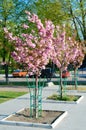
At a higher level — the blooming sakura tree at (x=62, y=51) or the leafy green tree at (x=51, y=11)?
the leafy green tree at (x=51, y=11)

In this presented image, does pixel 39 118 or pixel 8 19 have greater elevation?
pixel 8 19

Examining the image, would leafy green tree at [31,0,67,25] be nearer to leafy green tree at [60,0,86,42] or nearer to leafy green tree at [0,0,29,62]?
leafy green tree at [60,0,86,42]

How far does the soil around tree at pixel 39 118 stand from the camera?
13.6 metres

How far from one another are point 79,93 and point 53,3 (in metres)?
13.3

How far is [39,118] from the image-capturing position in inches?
551

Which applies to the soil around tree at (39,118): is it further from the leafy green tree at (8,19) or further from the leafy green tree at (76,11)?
the leafy green tree at (76,11)

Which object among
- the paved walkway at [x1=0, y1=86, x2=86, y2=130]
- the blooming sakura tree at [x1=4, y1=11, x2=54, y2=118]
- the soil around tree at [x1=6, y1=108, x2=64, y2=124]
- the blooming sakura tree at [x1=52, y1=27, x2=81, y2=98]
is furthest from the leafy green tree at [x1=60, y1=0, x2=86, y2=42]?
the blooming sakura tree at [x1=4, y1=11, x2=54, y2=118]

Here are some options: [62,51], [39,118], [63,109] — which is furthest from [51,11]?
[39,118]

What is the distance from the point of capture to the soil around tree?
536 inches

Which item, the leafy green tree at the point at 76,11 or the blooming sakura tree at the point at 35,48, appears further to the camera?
the leafy green tree at the point at 76,11

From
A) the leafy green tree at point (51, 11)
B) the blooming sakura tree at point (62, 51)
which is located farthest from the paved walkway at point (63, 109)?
the leafy green tree at point (51, 11)

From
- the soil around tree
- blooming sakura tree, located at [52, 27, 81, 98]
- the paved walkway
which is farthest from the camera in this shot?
blooming sakura tree, located at [52, 27, 81, 98]

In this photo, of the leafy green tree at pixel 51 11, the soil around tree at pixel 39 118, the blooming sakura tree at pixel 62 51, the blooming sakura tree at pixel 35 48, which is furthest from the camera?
the leafy green tree at pixel 51 11

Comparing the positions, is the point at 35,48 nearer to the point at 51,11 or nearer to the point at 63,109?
the point at 63,109
